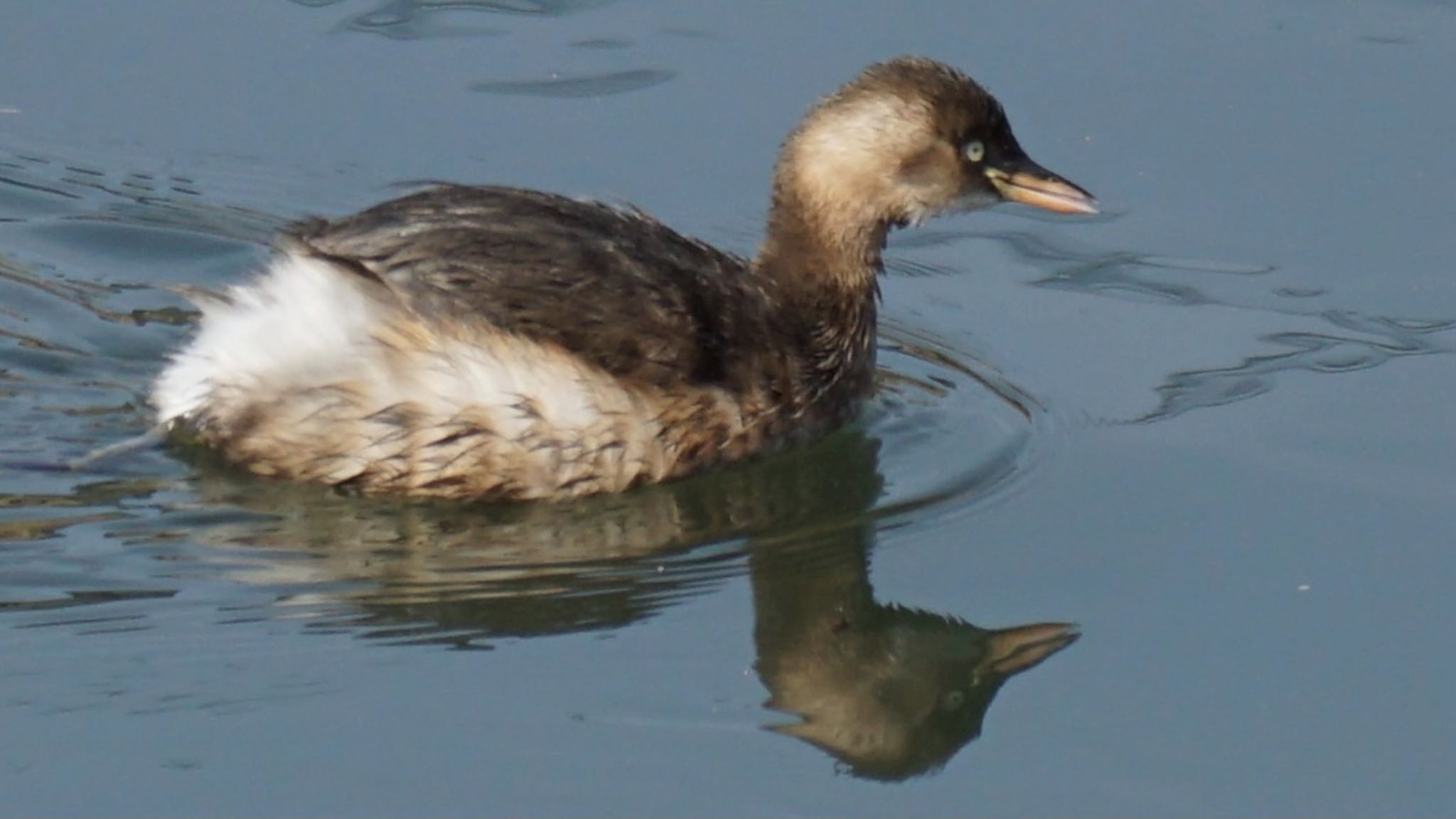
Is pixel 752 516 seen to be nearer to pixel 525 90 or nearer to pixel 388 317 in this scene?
pixel 388 317

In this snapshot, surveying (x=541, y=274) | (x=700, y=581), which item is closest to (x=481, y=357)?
(x=541, y=274)

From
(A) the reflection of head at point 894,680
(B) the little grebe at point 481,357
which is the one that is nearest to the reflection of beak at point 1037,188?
(B) the little grebe at point 481,357

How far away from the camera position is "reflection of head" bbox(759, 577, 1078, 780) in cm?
558

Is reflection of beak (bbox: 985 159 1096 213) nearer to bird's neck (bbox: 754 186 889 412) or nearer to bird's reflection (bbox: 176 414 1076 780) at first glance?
bird's neck (bbox: 754 186 889 412)

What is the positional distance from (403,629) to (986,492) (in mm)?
1634

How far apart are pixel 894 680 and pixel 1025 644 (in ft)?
0.97

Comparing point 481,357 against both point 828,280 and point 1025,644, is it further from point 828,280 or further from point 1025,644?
point 1025,644

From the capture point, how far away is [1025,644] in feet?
19.5

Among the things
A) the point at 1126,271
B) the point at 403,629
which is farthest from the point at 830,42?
the point at 403,629

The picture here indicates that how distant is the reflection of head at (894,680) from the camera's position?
5578 mm

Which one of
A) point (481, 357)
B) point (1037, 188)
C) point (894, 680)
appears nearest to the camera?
point (894, 680)

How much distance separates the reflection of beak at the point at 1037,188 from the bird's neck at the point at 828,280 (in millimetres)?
362

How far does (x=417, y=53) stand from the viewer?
900cm

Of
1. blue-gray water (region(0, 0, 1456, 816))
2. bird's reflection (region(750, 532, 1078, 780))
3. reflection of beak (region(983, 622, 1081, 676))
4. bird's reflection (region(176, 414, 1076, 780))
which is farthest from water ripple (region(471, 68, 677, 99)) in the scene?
reflection of beak (region(983, 622, 1081, 676))
